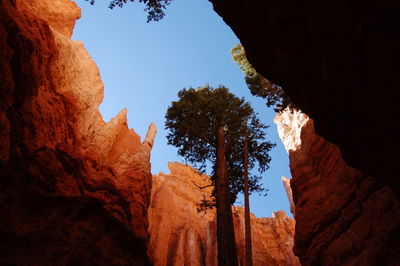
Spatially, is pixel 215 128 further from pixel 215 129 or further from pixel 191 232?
pixel 191 232

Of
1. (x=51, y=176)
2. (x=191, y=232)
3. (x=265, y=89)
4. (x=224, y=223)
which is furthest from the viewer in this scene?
(x=191, y=232)

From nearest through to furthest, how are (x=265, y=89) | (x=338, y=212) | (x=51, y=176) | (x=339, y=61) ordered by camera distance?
(x=339, y=61)
(x=338, y=212)
(x=51, y=176)
(x=265, y=89)

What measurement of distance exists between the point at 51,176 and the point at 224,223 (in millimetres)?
7976

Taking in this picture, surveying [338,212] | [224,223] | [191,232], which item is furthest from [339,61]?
[191,232]

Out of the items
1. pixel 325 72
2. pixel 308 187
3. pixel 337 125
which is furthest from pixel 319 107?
pixel 308 187

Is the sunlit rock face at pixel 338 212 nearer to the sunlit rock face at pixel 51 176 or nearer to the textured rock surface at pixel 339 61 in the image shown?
the textured rock surface at pixel 339 61

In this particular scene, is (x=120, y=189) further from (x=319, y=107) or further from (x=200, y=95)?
(x=319, y=107)

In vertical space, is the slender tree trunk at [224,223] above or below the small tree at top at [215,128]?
below

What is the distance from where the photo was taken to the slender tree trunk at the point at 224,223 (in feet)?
34.4

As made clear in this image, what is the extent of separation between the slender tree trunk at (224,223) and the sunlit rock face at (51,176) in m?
5.50

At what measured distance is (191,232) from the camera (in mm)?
32812

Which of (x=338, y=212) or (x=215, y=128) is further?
(x=215, y=128)

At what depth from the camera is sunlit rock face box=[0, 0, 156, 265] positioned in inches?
460

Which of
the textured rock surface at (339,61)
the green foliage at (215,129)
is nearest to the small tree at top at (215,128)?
the green foliage at (215,129)
